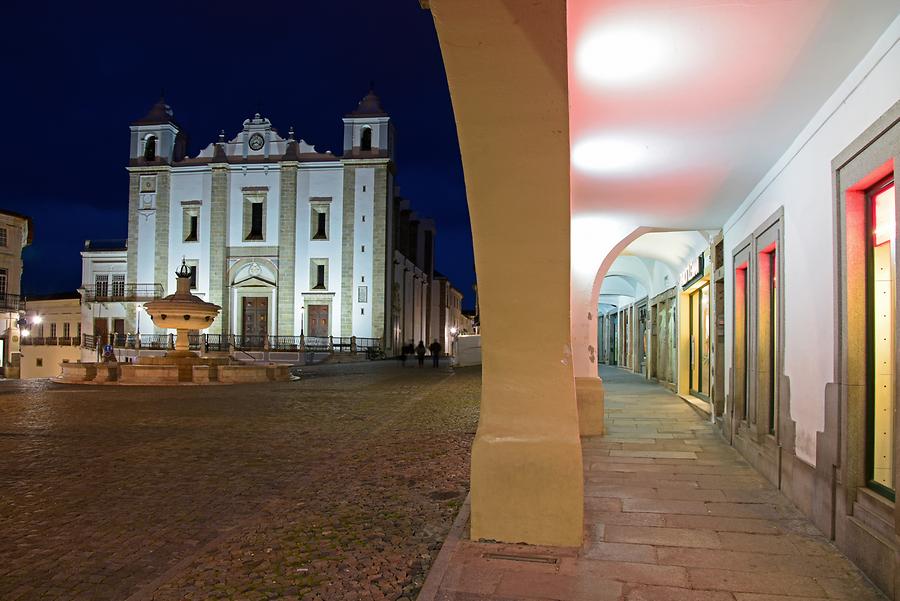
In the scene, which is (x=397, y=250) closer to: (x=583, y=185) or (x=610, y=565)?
(x=583, y=185)

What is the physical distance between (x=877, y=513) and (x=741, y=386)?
4.36 m

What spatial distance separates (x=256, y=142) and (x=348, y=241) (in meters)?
8.72

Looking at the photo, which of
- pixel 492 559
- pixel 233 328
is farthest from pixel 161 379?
pixel 233 328

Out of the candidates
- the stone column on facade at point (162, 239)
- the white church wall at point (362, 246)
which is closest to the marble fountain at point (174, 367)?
the white church wall at point (362, 246)

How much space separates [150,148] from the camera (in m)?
42.6

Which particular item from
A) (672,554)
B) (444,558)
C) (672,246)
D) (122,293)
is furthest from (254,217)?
(672,554)

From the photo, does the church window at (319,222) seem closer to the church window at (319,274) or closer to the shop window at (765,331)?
the church window at (319,274)

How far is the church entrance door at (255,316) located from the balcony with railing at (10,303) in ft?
48.7

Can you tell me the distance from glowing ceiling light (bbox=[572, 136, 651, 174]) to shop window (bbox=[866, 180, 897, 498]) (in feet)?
6.74

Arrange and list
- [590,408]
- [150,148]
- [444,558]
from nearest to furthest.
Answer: [444,558], [590,408], [150,148]

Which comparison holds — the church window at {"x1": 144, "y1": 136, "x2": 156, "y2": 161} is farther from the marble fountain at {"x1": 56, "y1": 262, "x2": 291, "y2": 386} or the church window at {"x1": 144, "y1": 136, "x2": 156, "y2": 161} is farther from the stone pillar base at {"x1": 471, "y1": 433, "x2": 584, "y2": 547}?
the stone pillar base at {"x1": 471, "y1": 433, "x2": 584, "y2": 547}

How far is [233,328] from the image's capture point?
40.6 meters

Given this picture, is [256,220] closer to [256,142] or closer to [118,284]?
[256,142]

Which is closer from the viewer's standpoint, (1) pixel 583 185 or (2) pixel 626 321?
(1) pixel 583 185
